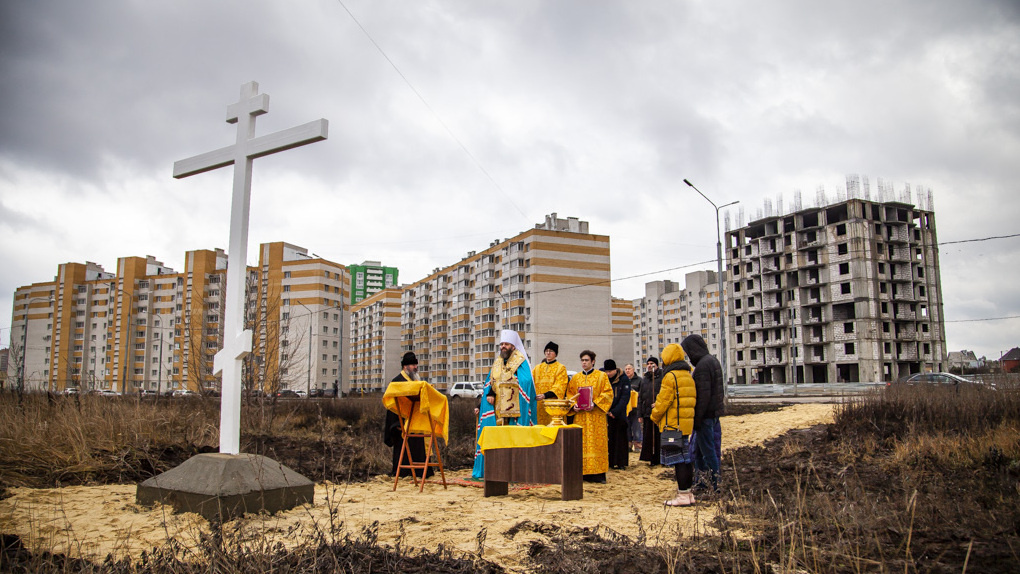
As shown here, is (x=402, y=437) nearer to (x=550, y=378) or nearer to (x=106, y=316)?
(x=550, y=378)

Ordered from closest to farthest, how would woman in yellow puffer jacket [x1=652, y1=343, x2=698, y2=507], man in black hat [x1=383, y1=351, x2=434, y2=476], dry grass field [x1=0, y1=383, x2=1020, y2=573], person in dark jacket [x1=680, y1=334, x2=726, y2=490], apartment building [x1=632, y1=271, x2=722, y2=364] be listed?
dry grass field [x1=0, y1=383, x2=1020, y2=573]
woman in yellow puffer jacket [x1=652, y1=343, x2=698, y2=507]
person in dark jacket [x1=680, y1=334, x2=726, y2=490]
man in black hat [x1=383, y1=351, x2=434, y2=476]
apartment building [x1=632, y1=271, x2=722, y2=364]

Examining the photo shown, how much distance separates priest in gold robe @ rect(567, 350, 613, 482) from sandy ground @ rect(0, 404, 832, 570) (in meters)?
0.56

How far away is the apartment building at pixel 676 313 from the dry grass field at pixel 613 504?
3824 inches

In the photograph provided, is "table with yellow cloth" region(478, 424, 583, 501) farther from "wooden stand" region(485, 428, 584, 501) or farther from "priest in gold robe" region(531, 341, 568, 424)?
"priest in gold robe" region(531, 341, 568, 424)

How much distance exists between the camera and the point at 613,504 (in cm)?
674

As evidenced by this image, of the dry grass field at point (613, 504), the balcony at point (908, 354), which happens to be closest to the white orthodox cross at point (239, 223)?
the dry grass field at point (613, 504)

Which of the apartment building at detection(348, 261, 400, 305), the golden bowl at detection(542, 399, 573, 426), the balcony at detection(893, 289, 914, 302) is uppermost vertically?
the apartment building at detection(348, 261, 400, 305)

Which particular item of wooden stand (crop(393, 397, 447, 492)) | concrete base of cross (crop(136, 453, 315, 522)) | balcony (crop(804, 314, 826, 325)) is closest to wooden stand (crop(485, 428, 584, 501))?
wooden stand (crop(393, 397, 447, 492))

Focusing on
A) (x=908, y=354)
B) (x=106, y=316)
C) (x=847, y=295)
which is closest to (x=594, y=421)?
(x=847, y=295)

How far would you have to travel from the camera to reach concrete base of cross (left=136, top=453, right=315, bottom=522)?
537cm

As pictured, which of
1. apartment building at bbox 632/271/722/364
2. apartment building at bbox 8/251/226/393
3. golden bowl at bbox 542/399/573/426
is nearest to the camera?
golden bowl at bbox 542/399/573/426

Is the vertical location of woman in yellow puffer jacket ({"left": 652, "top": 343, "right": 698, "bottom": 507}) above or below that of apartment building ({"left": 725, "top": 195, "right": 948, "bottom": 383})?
below

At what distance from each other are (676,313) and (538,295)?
61651 mm

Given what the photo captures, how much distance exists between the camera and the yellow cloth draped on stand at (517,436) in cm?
722
